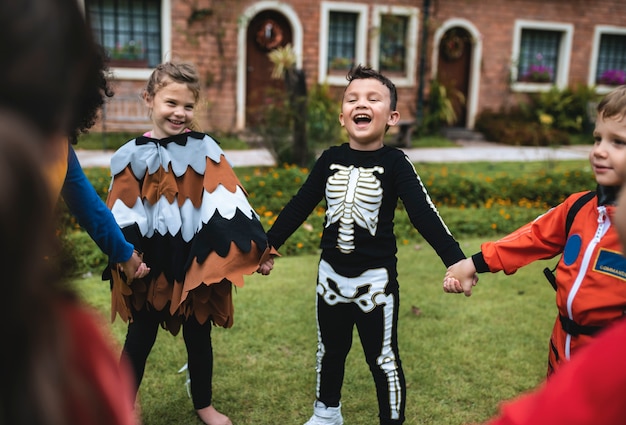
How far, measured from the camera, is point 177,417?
10.5 feet

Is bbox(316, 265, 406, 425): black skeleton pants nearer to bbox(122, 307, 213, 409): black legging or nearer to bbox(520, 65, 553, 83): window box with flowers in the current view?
bbox(122, 307, 213, 409): black legging

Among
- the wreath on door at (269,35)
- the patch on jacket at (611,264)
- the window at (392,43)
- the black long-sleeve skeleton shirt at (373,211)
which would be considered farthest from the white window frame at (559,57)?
the patch on jacket at (611,264)

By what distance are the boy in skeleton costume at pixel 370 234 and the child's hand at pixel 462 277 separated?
51 mm

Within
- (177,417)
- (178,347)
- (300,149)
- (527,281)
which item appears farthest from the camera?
(300,149)

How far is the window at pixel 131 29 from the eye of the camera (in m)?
13.9

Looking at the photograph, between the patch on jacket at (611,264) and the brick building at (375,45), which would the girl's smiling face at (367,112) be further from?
the brick building at (375,45)

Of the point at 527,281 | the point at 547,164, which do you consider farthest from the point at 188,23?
the point at 527,281

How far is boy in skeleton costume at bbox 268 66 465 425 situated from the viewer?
8.98ft

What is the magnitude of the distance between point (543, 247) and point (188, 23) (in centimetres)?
1298

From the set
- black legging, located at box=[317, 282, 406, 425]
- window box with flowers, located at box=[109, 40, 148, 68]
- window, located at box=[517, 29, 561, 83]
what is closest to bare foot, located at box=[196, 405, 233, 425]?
black legging, located at box=[317, 282, 406, 425]

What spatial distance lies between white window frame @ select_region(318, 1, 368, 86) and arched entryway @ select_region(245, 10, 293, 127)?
31.8 inches

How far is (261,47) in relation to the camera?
49.3 ft

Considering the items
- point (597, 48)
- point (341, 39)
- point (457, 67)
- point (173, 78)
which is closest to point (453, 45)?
point (457, 67)

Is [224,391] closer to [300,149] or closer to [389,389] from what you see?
[389,389]
